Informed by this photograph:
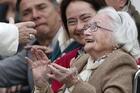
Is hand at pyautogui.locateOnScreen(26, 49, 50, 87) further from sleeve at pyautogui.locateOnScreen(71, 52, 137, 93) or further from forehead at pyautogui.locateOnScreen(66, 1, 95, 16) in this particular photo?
forehead at pyautogui.locateOnScreen(66, 1, 95, 16)

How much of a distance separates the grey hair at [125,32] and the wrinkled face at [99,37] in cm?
3

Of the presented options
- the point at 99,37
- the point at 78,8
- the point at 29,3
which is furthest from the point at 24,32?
the point at 29,3

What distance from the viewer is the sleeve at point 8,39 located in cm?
236

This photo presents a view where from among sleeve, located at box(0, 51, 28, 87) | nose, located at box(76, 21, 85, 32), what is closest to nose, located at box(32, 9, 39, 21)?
nose, located at box(76, 21, 85, 32)

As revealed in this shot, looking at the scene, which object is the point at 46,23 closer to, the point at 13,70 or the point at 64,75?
the point at 13,70

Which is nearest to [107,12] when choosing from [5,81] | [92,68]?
[92,68]

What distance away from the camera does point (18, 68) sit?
2609 millimetres

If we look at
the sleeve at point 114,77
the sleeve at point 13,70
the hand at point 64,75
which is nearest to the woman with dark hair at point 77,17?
the sleeve at point 13,70

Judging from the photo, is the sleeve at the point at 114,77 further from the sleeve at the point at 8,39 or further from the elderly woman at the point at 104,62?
the sleeve at the point at 8,39

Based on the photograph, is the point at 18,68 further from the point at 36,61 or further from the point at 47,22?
the point at 47,22

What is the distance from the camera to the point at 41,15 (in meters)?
3.04

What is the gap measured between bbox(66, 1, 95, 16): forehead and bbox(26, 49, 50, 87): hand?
0.60m

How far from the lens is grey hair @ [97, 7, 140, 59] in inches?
90.3

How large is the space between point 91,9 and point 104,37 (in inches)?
22.3
